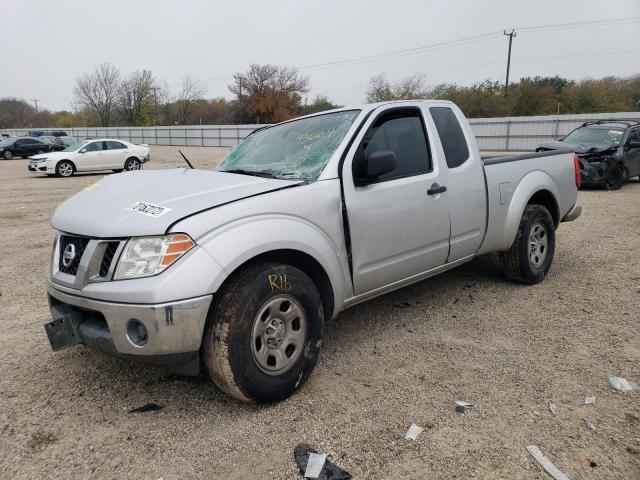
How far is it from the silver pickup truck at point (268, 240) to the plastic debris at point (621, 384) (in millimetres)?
1458

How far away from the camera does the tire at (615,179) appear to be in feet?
42.3

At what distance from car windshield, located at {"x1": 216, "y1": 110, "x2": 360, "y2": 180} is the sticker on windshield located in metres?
0.93

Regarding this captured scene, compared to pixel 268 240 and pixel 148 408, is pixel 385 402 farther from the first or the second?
pixel 148 408

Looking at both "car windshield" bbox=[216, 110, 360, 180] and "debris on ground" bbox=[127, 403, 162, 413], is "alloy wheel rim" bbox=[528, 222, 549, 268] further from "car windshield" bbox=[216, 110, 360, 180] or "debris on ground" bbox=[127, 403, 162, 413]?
"debris on ground" bbox=[127, 403, 162, 413]

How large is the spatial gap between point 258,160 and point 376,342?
1.71 m

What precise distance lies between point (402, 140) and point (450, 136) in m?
0.61

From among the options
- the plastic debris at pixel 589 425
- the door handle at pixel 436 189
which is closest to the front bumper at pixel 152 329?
the door handle at pixel 436 189

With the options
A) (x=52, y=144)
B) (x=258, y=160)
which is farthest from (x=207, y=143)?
(x=258, y=160)

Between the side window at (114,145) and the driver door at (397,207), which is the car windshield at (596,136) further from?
the side window at (114,145)

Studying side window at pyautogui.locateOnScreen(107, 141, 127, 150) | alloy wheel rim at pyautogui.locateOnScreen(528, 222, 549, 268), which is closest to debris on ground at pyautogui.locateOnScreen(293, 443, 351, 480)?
alloy wheel rim at pyautogui.locateOnScreen(528, 222, 549, 268)

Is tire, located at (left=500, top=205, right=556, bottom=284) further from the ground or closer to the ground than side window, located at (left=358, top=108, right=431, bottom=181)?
closer to the ground

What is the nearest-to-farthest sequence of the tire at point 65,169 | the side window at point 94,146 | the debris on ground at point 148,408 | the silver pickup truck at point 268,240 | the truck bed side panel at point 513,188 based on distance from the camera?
the silver pickup truck at point 268,240 < the debris on ground at point 148,408 < the truck bed side panel at point 513,188 < the tire at point 65,169 < the side window at point 94,146

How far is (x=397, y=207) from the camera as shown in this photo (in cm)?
353

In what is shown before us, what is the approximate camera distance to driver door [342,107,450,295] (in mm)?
3330
